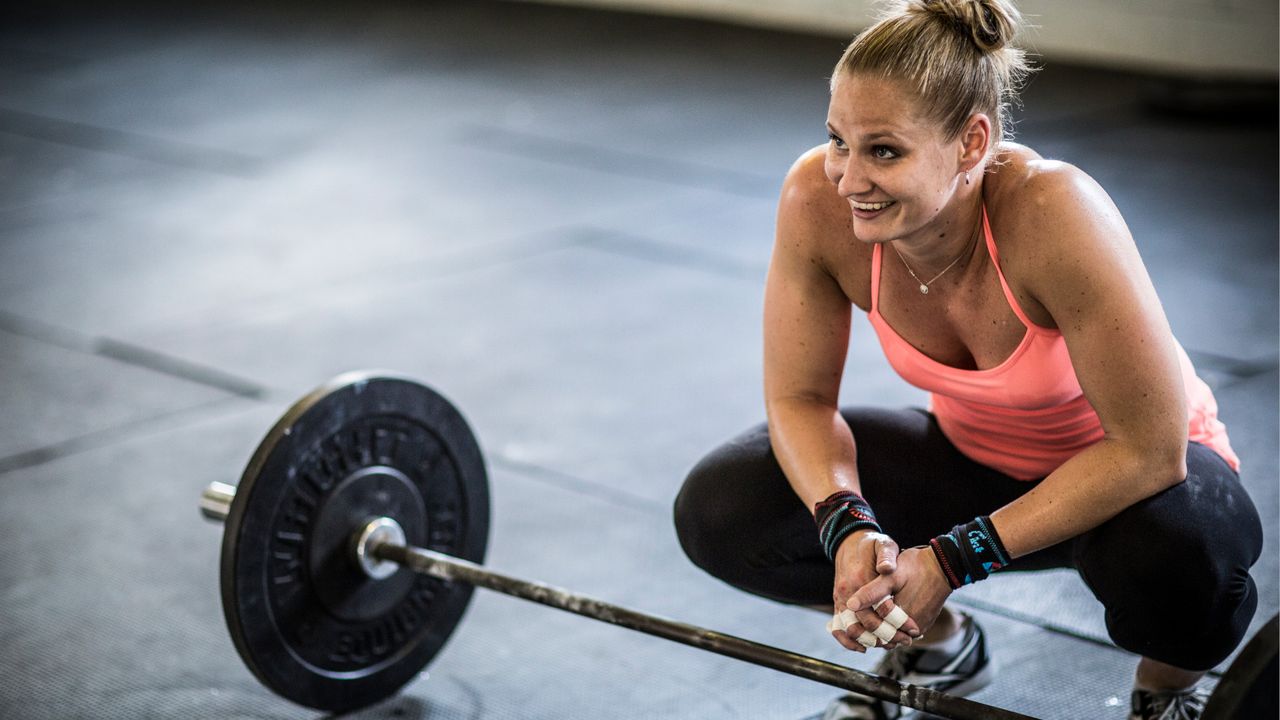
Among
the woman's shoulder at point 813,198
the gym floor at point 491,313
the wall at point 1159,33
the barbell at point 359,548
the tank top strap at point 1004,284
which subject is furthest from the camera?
the wall at point 1159,33

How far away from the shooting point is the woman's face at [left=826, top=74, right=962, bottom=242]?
1.40m

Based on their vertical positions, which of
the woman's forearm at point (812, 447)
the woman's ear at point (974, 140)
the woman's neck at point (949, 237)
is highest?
the woman's ear at point (974, 140)

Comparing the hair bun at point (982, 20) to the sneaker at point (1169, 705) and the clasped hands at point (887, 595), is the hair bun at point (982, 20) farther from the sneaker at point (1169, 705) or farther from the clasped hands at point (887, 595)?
the sneaker at point (1169, 705)

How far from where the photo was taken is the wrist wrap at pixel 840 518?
152 centimetres

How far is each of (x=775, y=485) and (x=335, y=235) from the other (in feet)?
10.3

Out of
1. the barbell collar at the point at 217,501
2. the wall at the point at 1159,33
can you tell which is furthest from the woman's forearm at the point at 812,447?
the wall at the point at 1159,33

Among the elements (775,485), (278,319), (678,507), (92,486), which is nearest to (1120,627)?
(775,485)

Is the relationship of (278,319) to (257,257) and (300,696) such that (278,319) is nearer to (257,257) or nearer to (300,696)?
(257,257)

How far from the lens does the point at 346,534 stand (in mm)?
1887

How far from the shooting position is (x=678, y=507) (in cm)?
178

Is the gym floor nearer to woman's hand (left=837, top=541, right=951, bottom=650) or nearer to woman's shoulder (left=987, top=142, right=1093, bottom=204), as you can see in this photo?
woman's hand (left=837, top=541, right=951, bottom=650)

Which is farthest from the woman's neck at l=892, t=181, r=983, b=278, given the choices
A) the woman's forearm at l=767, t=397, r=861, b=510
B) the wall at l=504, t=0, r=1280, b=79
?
the wall at l=504, t=0, r=1280, b=79

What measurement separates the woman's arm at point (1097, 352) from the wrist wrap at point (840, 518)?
0.14 metres

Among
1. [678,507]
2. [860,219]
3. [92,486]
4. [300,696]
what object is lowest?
[92,486]
